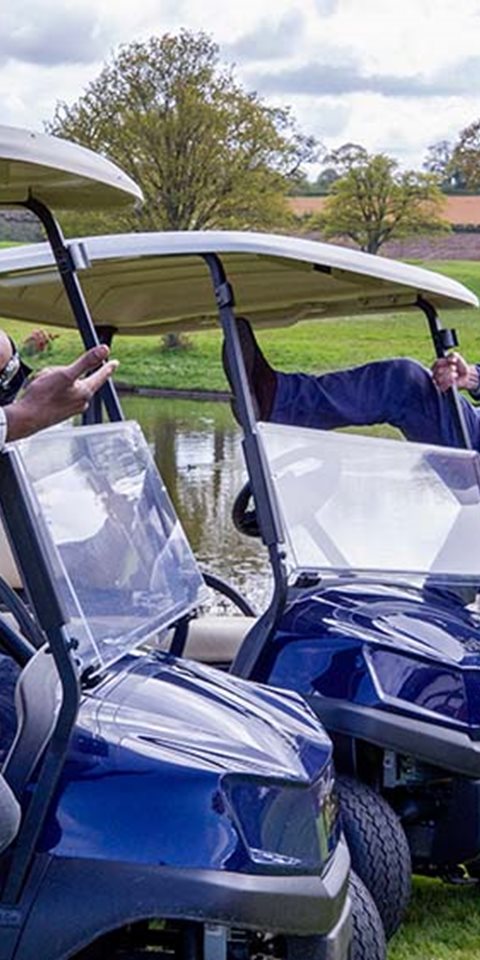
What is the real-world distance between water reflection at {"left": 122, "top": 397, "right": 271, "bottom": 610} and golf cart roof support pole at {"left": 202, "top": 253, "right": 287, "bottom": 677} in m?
1.19

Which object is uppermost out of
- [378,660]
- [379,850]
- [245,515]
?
[245,515]

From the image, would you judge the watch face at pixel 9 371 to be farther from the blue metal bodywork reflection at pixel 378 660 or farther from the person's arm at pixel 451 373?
the person's arm at pixel 451 373

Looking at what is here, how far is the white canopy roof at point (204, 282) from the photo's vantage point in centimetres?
354

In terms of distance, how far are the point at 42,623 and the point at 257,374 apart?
5.94 feet

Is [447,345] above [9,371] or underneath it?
underneath

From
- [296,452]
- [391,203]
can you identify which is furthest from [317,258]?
[391,203]

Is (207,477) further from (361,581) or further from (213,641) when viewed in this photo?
(361,581)

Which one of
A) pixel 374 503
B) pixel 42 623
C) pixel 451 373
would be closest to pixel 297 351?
pixel 451 373

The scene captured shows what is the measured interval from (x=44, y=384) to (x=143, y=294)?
229cm

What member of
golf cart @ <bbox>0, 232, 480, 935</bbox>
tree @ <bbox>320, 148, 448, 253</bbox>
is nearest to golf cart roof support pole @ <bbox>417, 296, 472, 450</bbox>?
golf cart @ <bbox>0, 232, 480, 935</bbox>

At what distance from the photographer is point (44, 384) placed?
2.06m

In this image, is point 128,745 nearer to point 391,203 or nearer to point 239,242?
point 239,242

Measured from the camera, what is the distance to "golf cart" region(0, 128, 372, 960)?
2047mm

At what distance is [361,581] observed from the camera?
3.65 meters
